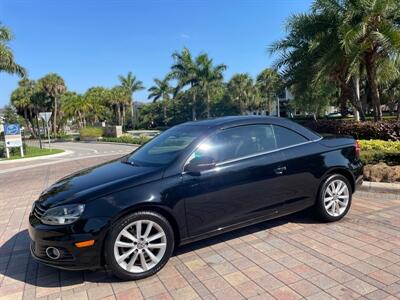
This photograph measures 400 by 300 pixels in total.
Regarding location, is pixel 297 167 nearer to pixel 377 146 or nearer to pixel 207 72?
pixel 377 146

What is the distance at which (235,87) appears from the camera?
188 ft

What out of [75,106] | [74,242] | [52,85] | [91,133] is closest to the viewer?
[74,242]

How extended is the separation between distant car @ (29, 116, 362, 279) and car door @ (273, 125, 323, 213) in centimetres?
1

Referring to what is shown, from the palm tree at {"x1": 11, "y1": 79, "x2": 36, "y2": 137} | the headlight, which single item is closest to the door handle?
the headlight

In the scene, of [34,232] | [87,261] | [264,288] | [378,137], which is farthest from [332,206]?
[378,137]

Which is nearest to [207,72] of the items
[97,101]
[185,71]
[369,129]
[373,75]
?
[185,71]

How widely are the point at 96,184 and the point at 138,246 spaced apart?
0.74 meters

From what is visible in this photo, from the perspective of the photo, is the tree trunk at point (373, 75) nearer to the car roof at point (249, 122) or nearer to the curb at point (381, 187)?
the curb at point (381, 187)

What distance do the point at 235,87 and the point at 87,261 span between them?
5538cm

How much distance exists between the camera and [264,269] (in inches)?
139

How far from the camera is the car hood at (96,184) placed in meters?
3.41

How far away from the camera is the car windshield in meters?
3.92

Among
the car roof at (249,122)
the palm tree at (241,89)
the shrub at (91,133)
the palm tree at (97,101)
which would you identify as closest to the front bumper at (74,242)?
the car roof at (249,122)

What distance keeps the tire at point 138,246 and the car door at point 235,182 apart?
11.9 inches
